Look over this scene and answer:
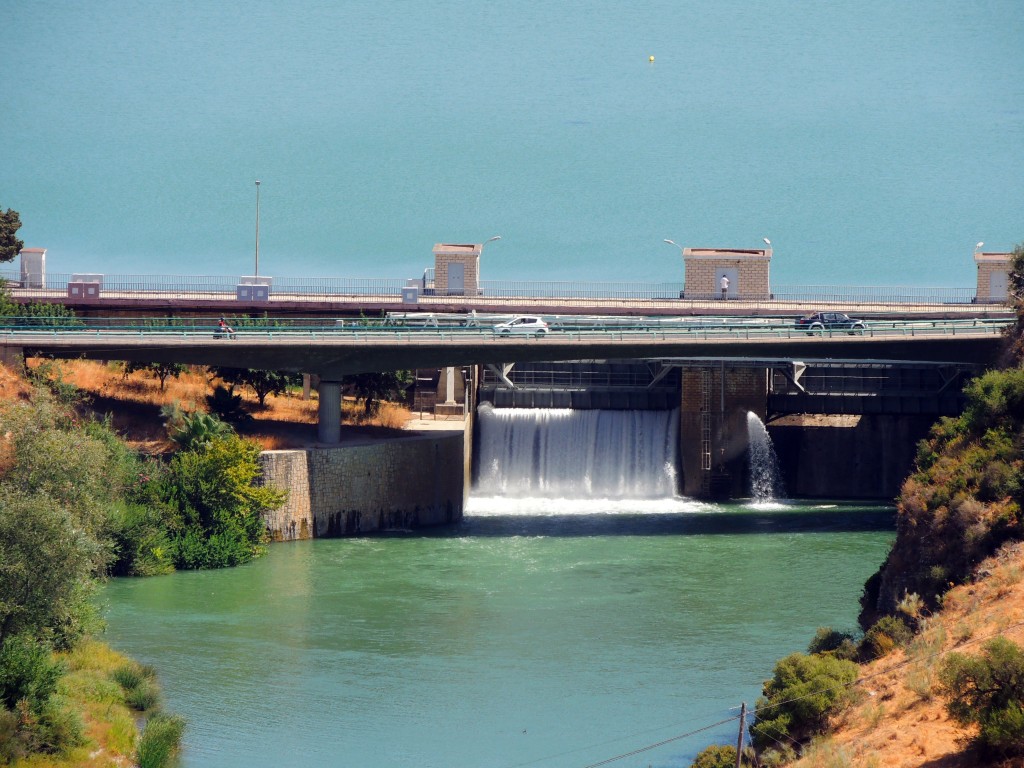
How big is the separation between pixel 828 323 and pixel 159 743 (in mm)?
46391

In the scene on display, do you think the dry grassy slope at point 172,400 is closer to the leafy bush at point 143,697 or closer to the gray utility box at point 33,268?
the gray utility box at point 33,268

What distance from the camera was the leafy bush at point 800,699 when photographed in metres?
32.6

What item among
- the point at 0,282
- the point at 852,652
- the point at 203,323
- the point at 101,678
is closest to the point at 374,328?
the point at 203,323

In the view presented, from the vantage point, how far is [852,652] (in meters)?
37.0

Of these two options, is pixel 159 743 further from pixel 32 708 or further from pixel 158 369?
pixel 158 369

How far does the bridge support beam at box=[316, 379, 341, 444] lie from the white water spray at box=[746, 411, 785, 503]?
928 inches

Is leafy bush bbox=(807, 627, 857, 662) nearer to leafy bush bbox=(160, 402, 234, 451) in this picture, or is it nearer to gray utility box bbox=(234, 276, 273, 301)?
leafy bush bbox=(160, 402, 234, 451)

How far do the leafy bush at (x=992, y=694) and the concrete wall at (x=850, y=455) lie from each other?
51.5 m

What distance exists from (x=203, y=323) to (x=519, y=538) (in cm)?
2292

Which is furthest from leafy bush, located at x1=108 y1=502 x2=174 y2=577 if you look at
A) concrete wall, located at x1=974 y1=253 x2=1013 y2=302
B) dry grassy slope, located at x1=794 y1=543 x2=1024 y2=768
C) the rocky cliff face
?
concrete wall, located at x1=974 y1=253 x2=1013 y2=302

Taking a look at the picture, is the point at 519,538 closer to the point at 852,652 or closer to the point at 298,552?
the point at 298,552

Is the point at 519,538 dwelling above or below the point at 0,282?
below

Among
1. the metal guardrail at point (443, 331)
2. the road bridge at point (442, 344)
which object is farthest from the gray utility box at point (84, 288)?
the road bridge at point (442, 344)

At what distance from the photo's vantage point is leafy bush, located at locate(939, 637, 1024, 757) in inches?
1048
